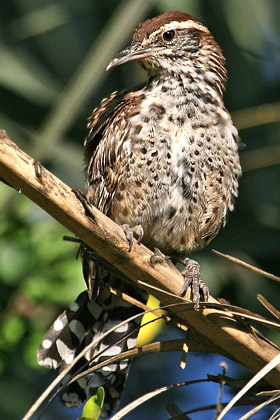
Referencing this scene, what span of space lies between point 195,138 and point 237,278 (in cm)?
94

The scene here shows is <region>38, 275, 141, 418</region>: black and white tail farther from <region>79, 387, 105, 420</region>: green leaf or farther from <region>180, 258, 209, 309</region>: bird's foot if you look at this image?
<region>79, 387, 105, 420</region>: green leaf

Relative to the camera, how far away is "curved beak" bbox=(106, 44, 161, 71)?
10.0 ft

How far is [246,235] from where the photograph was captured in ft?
11.9

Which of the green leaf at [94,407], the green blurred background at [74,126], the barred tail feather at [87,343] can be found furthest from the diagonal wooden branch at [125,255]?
the green blurred background at [74,126]

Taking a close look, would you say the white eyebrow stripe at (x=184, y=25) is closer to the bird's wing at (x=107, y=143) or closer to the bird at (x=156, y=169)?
the bird at (x=156, y=169)

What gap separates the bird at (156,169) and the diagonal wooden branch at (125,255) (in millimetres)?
566

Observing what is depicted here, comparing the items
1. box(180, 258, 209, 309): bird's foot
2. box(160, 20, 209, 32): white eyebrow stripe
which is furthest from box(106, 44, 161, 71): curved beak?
box(180, 258, 209, 309): bird's foot

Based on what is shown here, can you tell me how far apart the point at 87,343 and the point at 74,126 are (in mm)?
1100

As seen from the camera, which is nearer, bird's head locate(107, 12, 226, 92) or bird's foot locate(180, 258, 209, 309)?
bird's foot locate(180, 258, 209, 309)

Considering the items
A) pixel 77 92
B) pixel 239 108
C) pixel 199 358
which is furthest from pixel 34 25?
pixel 199 358

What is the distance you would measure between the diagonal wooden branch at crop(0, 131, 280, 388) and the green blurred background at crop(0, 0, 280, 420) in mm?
1008

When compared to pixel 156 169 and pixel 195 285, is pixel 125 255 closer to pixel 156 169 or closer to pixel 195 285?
pixel 195 285

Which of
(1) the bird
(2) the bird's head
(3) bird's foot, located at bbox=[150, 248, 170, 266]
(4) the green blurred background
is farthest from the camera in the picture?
(4) the green blurred background

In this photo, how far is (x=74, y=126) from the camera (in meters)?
3.58
